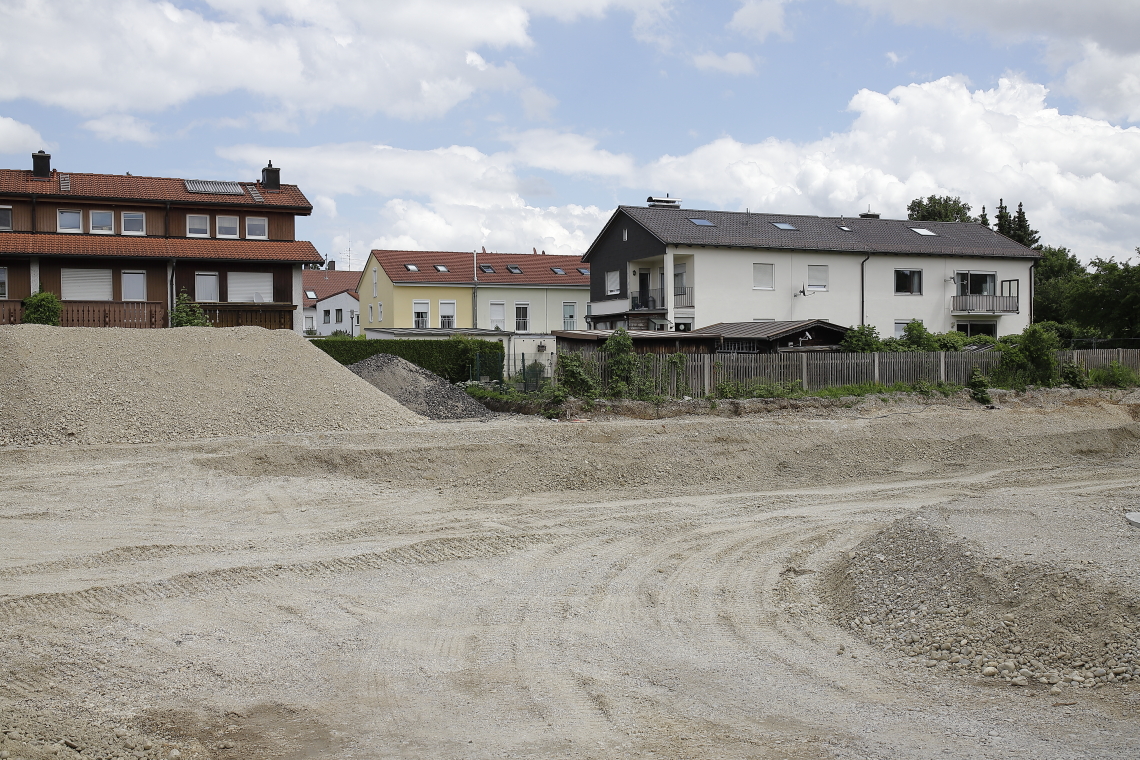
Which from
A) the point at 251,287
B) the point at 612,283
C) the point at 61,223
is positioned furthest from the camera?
the point at 612,283

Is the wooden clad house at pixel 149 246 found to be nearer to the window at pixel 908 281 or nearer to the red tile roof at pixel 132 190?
the red tile roof at pixel 132 190

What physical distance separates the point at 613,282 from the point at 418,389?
2056 cm

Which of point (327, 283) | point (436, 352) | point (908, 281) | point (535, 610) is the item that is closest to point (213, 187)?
point (436, 352)

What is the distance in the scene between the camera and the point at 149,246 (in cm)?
3597

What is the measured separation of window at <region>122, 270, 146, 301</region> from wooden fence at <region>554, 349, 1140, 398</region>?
20.2 metres

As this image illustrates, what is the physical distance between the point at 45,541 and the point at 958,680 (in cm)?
1140

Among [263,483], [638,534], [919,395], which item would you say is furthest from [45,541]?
[919,395]

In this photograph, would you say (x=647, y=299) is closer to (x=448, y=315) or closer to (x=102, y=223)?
(x=448, y=315)

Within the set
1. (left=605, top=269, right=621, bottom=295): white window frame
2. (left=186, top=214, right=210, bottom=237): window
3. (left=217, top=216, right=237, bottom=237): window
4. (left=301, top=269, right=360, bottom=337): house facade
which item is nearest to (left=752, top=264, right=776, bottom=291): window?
(left=605, top=269, right=621, bottom=295): white window frame

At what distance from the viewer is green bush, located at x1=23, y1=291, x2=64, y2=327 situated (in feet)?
99.5

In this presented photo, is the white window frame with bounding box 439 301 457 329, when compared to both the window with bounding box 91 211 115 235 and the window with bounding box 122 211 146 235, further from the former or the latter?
the window with bounding box 91 211 115 235

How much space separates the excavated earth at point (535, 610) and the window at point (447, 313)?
34974mm

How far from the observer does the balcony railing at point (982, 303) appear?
44000 mm

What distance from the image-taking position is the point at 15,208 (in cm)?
3606
